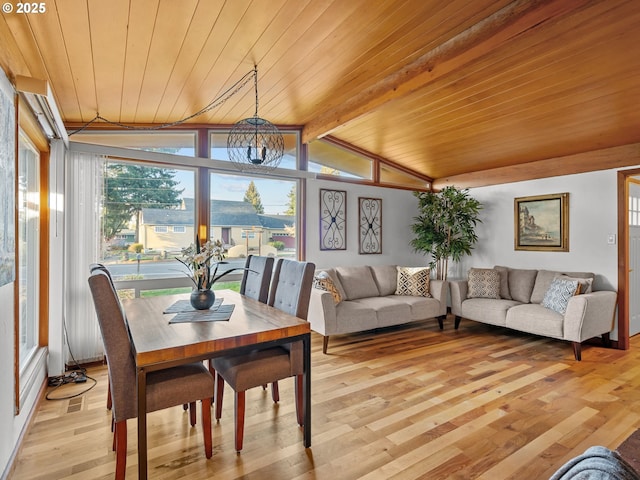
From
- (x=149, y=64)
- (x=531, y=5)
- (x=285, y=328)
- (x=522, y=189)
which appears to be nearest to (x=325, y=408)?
(x=285, y=328)

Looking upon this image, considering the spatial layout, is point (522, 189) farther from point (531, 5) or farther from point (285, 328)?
point (285, 328)

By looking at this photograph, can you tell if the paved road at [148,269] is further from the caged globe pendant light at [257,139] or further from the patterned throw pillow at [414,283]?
the patterned throw pillow at [414,283]

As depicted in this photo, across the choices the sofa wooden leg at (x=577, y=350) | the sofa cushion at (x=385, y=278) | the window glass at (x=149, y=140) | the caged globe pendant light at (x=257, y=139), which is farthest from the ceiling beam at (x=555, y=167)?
the window glass at (x=149, y=140)

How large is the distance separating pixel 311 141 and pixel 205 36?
8.52ft

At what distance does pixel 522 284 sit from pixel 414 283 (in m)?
1.41

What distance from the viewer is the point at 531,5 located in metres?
2.14

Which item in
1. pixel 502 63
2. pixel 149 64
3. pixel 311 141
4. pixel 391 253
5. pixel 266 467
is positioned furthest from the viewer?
pixel 391 253

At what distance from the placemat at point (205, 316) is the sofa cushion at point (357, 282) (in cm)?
228

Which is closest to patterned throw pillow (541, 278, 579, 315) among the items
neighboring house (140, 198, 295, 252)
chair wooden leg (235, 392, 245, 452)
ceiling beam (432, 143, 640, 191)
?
ceiling beam (432, 143, 640, 191)

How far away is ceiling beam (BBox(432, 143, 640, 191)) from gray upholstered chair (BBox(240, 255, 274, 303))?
3920mm

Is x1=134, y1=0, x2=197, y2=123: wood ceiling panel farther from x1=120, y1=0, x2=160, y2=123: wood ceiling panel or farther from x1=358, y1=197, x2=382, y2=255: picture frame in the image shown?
x1=358, y1=197, x2=382, y2=255: picture frame

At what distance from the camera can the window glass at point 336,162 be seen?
488 centimetres

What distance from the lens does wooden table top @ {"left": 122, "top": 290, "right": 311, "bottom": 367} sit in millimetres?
1661

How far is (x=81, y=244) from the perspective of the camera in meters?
3.27
